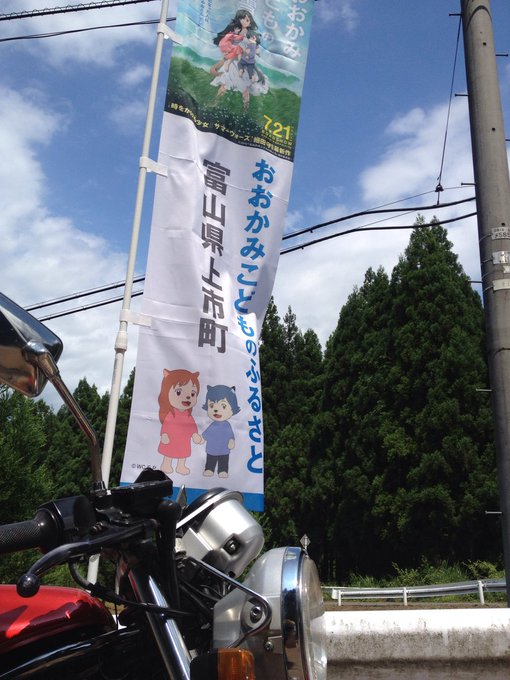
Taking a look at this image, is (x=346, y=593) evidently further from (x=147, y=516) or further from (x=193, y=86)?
(x=147, y=516)

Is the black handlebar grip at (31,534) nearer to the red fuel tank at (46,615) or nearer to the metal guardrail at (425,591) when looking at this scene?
the red fuel tank at (46,615)

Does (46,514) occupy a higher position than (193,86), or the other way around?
(193,86)

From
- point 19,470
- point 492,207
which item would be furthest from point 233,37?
point 19,470

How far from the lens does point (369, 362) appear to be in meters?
19.3

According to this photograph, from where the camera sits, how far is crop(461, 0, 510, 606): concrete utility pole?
12.7 feet

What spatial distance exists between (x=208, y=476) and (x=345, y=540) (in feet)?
50.2

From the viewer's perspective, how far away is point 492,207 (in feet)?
13.6

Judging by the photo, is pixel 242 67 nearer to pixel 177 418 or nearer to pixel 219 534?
pixel 177 418

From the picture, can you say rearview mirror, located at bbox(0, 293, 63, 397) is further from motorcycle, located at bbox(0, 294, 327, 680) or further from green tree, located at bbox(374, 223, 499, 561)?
green tree, located at bbox(374, 223, 499, 561)

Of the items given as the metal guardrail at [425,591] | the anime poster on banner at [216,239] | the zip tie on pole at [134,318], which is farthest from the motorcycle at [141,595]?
the metal guardrail at [425,591]

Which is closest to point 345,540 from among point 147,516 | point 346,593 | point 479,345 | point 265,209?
point 346,593

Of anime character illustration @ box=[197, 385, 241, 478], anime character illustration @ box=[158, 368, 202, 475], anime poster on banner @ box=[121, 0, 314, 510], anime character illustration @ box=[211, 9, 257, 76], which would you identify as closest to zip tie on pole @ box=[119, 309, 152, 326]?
anime poster on banner @ box=[121, 0, 314, 510]

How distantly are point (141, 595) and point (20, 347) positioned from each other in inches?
19.0

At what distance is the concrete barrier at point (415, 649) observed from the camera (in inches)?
97.5
